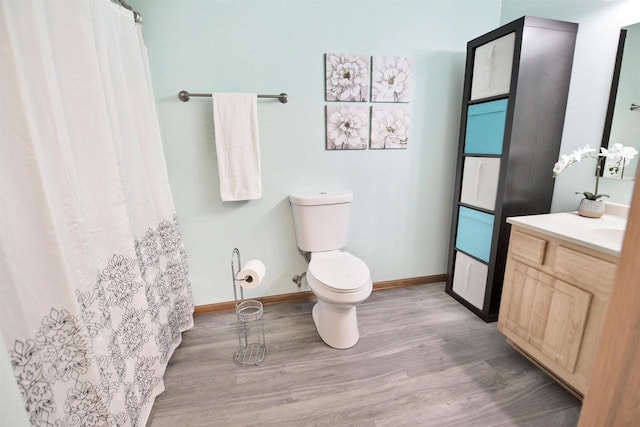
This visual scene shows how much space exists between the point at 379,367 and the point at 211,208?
147 cm

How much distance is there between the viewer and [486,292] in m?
1.93

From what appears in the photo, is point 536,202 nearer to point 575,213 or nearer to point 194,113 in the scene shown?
point 575,213

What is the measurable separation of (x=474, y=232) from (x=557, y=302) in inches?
29.4

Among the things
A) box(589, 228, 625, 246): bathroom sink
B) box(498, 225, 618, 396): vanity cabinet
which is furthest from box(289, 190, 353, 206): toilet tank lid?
box(589, 228, 625, 246): bathroom sink

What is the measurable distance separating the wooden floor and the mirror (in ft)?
4.15

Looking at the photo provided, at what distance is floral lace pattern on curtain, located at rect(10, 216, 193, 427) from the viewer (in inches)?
29.5

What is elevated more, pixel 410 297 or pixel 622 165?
pixel 622 165

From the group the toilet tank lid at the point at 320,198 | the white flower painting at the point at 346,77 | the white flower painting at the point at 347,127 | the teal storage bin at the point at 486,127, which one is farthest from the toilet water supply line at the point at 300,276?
the teal storage bin at the point at 486,127

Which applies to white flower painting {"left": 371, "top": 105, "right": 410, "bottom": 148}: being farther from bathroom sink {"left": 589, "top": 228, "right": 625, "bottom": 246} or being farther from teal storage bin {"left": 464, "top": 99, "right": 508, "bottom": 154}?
bathroom sink {"left": 589, "top": 228, "right": 625, "bottom": 246}

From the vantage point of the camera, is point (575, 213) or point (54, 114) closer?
point (54, 114)

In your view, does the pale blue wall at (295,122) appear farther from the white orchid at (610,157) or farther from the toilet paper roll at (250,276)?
the white orchid at (610,157)

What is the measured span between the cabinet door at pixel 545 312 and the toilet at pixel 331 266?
0.80 m

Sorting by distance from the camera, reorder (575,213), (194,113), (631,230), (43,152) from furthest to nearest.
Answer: (194,113), (575,213), (43,152), (631,230)

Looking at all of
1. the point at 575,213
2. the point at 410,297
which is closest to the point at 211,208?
the point at 410,297
